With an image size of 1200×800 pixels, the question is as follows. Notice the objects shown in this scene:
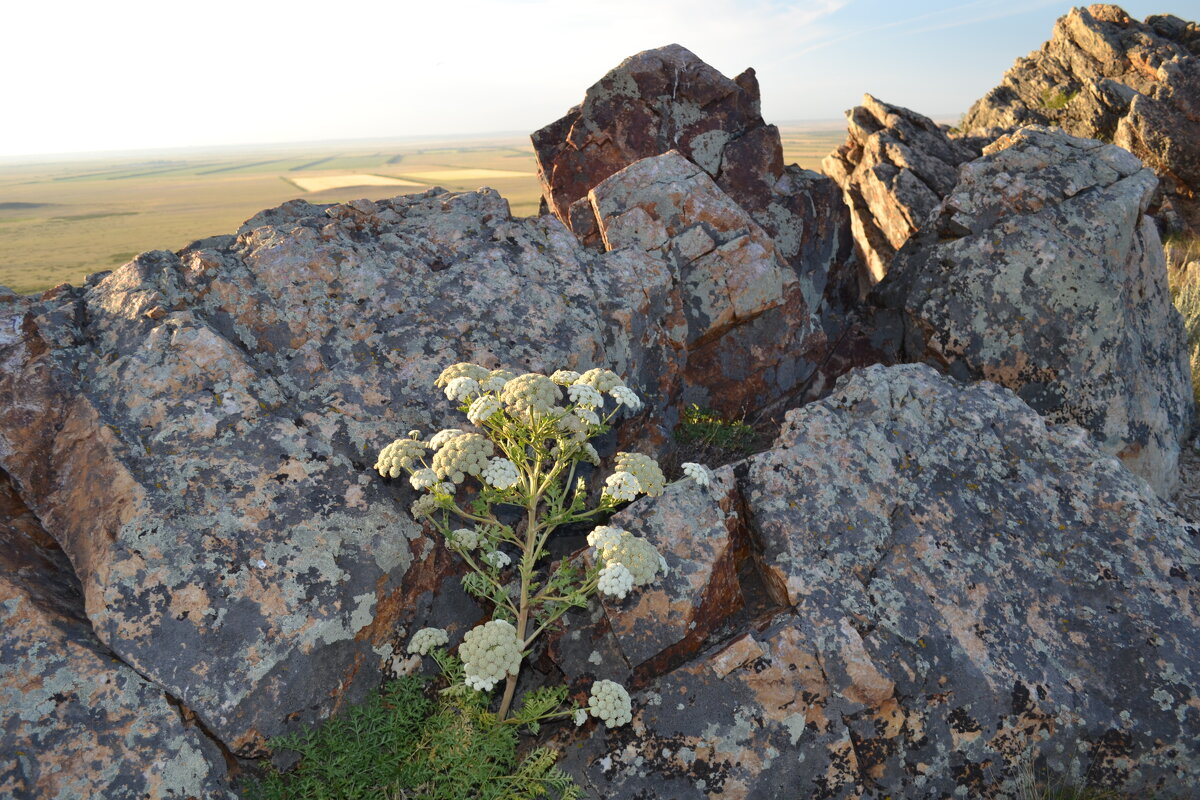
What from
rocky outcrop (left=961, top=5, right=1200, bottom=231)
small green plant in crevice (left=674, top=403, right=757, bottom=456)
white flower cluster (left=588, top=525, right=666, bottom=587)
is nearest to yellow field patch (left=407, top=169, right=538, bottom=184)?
rocky outcrop (left=961, top=5, right=1200, bottom=231)

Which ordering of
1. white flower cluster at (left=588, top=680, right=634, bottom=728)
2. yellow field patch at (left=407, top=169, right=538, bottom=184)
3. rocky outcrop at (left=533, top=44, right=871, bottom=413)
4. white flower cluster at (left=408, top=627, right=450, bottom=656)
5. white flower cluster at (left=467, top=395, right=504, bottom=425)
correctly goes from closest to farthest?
white flower cluster at (left=588, top=680, right=634, bottom=728), white flower cluster at (left=467, top=395, right=504, bottom=425), white flower cluster at (left=408, top=627, right=450, bottom=656), rocky outcrop at (left=533, top=44, right=871, bottom=413), yellow field patch at (left=407, top=169, right=538, bottom=184)

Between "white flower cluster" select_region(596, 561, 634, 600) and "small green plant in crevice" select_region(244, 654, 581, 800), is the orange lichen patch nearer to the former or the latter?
"white flower cluster" select_region(596, 561, 634, 600)

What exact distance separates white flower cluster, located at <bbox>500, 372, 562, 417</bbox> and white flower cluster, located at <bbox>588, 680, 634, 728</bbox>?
1.81 m

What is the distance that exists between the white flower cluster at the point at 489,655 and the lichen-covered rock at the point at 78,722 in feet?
5.49

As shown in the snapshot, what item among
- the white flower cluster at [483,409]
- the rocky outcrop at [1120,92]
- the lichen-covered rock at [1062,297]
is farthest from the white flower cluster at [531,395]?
the rocky outcrop at [1120,92]

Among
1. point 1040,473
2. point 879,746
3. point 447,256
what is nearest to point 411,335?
point 447,256

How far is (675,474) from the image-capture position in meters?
7.52

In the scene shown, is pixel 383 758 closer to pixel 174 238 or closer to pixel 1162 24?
pixel 1162 24

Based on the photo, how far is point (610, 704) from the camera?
4152 millimetres

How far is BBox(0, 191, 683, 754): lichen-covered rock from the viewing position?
4402mm

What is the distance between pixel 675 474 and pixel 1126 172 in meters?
7.77

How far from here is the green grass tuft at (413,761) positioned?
4.07m

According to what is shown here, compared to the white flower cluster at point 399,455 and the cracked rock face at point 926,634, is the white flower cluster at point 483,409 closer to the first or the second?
the white flower cluster at point 399,455

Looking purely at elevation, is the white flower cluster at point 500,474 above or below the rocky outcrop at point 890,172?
below
